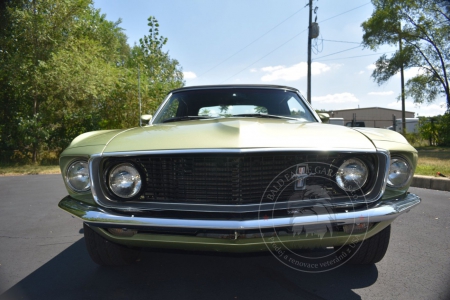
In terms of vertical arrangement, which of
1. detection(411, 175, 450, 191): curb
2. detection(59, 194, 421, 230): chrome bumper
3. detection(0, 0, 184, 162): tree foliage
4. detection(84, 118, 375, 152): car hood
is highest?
detection(0, 0, 184, 162): tree foliage

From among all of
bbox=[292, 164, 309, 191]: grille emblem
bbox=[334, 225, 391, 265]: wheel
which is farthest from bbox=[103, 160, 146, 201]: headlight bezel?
bbox=[334, 225, 391, 265]: wheel

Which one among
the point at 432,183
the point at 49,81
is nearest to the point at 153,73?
the point at 49,81

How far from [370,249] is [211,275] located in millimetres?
1072

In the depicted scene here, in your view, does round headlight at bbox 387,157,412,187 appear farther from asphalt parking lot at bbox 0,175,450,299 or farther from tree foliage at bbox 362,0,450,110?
tree foliage at bbox 362,0,450,110

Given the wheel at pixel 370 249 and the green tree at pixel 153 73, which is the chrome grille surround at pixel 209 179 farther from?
the green tree at pixel 153 73

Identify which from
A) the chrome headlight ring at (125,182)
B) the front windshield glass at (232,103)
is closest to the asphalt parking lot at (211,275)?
the chrome headlight ring at (125,182)

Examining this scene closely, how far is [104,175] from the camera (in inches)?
82.8

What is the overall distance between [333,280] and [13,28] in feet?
38.4

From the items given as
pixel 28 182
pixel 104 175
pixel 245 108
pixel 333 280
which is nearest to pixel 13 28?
pixel 28 182

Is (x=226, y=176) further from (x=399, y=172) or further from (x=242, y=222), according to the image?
(x=399, y=172)

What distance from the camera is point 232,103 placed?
3564 millimetres

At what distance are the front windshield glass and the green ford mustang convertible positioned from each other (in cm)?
115

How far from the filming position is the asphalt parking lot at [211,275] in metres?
2.18

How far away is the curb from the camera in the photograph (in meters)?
6.21
